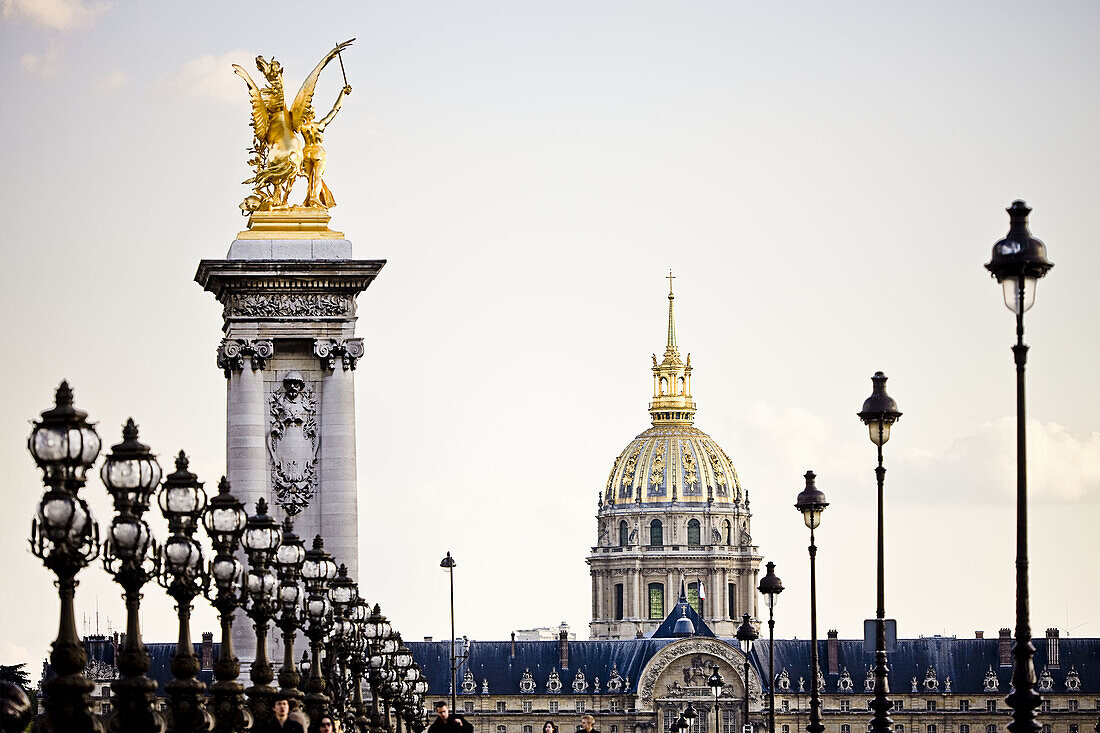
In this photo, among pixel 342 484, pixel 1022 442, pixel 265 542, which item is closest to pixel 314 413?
pixel 342 484

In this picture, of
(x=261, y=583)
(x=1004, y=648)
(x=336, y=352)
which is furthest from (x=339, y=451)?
(x=1004, y=648)

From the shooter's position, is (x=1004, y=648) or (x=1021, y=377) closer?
(x=1021, y=377)

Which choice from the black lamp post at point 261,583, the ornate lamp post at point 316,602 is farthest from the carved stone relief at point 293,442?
the black lamp post at point 261,583

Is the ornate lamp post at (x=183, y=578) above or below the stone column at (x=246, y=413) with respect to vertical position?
below

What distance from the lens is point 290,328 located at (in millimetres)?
54594

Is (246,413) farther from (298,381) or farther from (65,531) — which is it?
(65,531)

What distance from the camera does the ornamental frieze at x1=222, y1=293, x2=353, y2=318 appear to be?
54.4 meters

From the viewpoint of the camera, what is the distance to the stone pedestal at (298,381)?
2132 inches

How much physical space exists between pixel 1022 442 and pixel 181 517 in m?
8.55

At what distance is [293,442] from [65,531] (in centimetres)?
3010

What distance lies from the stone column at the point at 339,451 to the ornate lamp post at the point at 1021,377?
26.9 meters

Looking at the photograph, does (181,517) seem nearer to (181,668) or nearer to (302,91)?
(181,668)

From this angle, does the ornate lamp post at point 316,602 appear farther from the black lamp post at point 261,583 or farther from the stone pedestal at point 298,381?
the stone pedestal at point 298,381

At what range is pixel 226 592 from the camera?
108 feet
